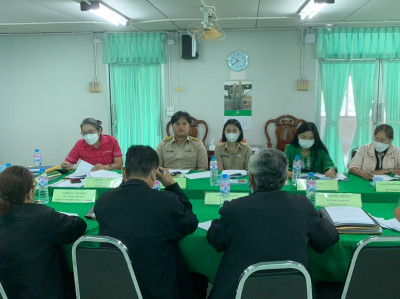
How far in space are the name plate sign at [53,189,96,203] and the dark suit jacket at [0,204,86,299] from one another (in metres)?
0.78

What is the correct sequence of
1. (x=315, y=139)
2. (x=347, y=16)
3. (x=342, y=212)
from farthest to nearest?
(x=347, y=16), (x=315, y=139), (x=342, y=212)

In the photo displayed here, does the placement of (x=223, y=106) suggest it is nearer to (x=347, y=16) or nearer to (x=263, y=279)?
(x=347, y=16)

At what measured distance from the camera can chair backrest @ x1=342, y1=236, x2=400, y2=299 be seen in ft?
4.75

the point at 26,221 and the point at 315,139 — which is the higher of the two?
the point at 315,139

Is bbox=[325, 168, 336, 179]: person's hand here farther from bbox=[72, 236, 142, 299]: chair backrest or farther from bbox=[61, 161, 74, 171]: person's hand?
bbox=[61, 161, 74, 171]: person's hand

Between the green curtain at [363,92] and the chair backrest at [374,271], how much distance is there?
434 centimetres

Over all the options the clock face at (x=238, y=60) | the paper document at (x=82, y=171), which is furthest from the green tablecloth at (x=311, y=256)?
the clock face at (x=238, y=60)

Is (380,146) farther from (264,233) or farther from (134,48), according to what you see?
(134,48)

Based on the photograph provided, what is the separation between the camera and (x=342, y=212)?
2.04 meters

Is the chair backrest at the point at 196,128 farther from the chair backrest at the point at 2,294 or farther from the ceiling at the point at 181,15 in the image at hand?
the chair backrest at the point at 2,294

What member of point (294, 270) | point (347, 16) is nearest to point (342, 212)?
point (294, 270)

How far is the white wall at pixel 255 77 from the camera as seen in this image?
548 centimetres

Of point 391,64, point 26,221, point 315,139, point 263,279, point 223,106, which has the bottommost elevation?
point 263,279

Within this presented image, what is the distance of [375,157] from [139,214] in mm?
2691
